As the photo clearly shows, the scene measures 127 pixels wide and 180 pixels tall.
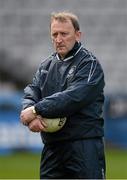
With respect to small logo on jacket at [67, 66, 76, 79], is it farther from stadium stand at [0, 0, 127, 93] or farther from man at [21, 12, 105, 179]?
stadium stand at [0, 0, 127, 93]

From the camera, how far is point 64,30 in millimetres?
7332

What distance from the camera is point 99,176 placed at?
742 centimetres

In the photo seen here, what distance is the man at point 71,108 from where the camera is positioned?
7270mm

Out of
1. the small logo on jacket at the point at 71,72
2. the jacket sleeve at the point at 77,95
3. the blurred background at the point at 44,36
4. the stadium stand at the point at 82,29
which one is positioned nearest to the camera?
the jacket sleeve at the point at 77,95

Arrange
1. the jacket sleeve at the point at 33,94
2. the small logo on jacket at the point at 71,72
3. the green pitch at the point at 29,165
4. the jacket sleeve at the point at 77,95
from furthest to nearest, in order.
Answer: the green pitch at the point at 29,165 → the jacket sleeve at the point at 33,94 → the small logo on jacket at the point at 71,72 → the jacket sleeve at the point at 77,95

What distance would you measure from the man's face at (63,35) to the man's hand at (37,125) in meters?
0.66

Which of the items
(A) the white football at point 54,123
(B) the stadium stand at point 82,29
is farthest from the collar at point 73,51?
(B) the stadium stand at point 82,29

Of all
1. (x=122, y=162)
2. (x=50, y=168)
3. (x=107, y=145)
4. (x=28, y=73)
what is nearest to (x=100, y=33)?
(x=28, y=73)

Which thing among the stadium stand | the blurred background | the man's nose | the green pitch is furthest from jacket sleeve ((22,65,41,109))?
the stadium stand

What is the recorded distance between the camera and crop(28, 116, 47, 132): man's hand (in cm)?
726

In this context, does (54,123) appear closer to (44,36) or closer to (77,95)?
(77,95)

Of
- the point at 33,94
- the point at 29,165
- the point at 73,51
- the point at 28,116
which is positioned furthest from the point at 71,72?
the point at 29,165

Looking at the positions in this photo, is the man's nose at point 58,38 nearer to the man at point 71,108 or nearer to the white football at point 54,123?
the man at point 71,108

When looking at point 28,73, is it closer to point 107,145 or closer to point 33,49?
point 33,49
